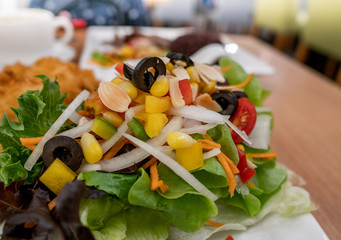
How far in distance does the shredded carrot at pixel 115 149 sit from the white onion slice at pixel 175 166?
0.04 m

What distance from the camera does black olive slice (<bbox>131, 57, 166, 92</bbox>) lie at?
2.73ft

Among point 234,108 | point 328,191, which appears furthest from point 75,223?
point 328,191

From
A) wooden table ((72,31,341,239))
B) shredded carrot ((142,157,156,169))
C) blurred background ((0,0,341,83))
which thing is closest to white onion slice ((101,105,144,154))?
shredded carrot ((142,157,156,169))

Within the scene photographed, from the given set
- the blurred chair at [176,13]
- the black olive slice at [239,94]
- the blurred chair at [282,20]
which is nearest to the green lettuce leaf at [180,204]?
the black olive slice at [239,94]

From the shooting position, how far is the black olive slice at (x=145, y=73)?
2.73 feet

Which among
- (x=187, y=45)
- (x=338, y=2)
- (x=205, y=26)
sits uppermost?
(x=338, y=2)

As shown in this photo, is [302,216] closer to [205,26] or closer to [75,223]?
[75,223]

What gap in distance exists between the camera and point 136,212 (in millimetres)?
827

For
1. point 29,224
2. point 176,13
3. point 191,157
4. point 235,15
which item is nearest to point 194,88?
point 191,157

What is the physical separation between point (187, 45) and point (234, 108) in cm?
117

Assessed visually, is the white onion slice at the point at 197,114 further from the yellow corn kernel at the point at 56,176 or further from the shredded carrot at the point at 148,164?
the yellow corn kernel at the point at 56,176

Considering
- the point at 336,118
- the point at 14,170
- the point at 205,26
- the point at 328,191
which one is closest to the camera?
the point at 14,170

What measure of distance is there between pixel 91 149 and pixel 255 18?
6.41 m

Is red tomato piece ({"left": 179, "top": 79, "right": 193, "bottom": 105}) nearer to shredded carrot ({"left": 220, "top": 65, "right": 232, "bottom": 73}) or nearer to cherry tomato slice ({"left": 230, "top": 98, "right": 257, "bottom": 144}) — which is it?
cherry tomato slice ({"left": 230, "top": 98, "right": 257, "bottom": 144})
